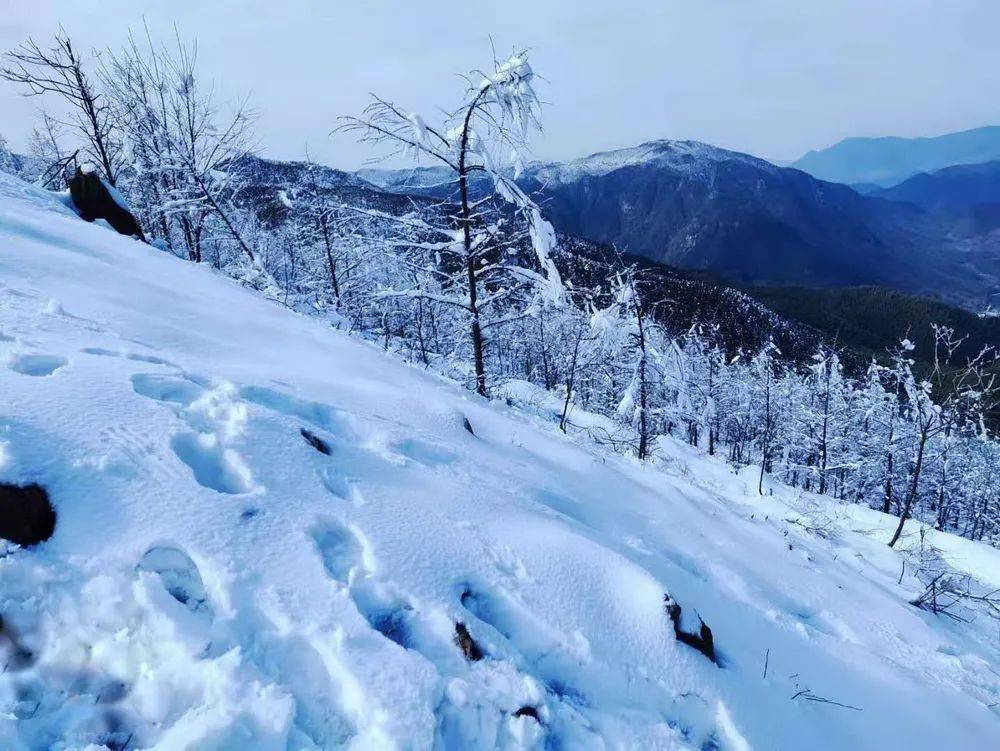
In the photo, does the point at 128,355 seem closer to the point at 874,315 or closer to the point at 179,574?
the point at 179,574

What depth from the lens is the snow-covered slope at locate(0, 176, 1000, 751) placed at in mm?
2012

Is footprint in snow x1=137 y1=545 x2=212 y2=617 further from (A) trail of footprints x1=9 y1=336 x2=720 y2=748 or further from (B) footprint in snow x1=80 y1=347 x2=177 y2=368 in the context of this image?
(B) footprint in snow x1=80 y1=347 x2=177 y2=368

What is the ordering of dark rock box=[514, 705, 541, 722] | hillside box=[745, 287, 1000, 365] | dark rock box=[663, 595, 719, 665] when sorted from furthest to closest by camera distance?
hillside box=[745, 287, 1000, 365] < dark rock box=[663, 595, 719, 665] < dark rock box=[514, 705, 541, 722]

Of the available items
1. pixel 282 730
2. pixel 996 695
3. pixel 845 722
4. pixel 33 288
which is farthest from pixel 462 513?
pixel 996 695

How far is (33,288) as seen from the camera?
4.70m

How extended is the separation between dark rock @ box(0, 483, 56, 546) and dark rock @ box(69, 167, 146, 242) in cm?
1071

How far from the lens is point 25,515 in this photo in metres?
2.28

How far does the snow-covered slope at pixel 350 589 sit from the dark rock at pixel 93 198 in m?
6.60

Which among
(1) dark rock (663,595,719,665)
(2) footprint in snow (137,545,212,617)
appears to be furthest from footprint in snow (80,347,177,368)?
(1) dark rock (663,595,719,665)

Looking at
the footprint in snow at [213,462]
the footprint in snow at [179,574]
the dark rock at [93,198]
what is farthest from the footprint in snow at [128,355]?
the dark rock at [93,198]

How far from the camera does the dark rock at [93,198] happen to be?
34.8 feet

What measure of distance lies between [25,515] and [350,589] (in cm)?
145

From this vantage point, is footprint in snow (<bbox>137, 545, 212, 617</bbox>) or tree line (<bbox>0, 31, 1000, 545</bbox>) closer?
footprint in snow (<bbox>137, 545, 212, 617</bbox>)

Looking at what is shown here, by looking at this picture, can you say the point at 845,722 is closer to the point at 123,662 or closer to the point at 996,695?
the point at 996,695
